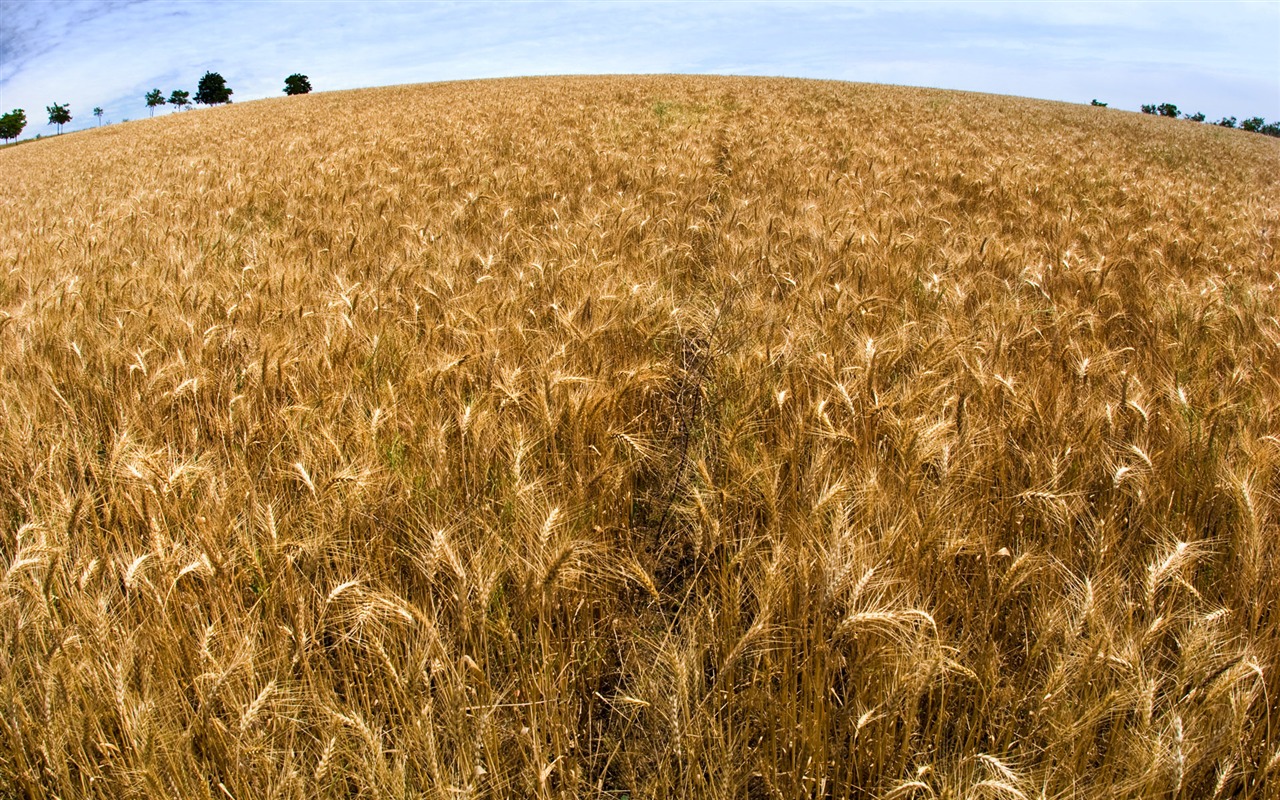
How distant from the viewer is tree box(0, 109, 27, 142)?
250 ft

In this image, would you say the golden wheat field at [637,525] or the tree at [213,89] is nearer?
the golden wheat field at [637,525]

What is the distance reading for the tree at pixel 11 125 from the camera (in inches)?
2995

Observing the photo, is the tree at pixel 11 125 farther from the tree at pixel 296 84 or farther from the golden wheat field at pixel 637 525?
the golden wheat field at pixel 637 525

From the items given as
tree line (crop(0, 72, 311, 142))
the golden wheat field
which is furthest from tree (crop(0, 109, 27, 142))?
the golden wheat field

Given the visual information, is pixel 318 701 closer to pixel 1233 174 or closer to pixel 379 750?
pixel 379 750

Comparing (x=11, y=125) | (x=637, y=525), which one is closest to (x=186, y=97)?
(x=11, y=125)

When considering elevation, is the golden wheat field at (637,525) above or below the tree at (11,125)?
below

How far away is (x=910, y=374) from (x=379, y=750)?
2.26 metres

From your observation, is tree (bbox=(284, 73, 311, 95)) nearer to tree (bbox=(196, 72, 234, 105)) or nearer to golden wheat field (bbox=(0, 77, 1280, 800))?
tree (bbox=(196, 72, 234, 105))

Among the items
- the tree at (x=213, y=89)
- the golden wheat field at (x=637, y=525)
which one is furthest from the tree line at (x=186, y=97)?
the golden wheat field at (x=637, y=525)

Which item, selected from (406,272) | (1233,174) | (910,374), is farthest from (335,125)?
(1233,174)

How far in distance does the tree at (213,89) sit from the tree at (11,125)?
85.7 feet

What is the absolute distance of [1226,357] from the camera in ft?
9.16

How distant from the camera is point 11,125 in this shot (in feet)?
251
